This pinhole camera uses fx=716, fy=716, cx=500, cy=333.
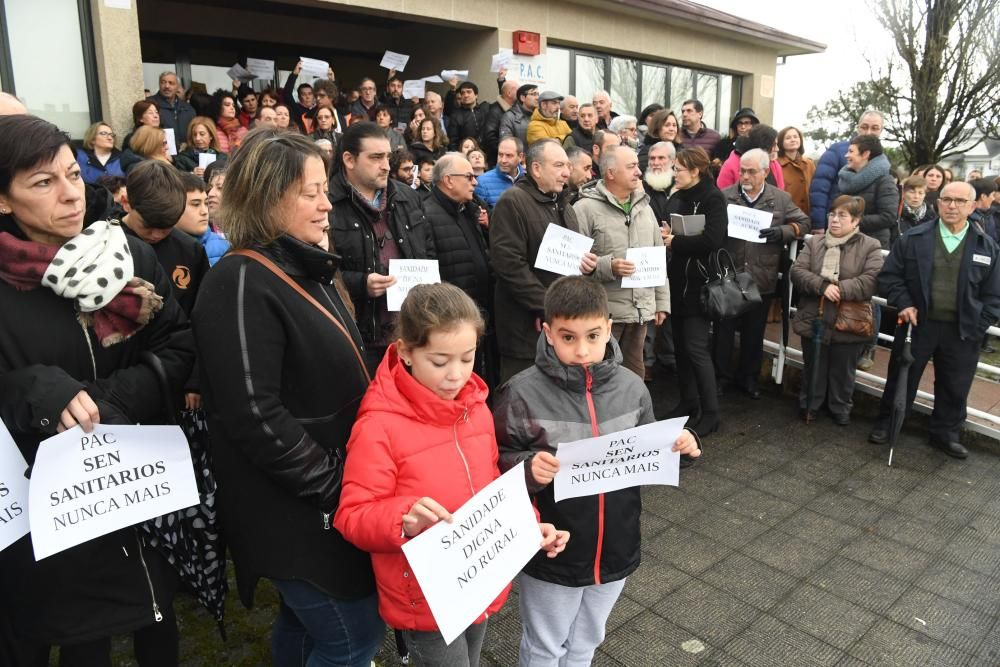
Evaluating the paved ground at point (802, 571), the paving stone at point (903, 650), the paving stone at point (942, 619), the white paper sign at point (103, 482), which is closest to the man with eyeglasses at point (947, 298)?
the paved ground at point (802, 571)

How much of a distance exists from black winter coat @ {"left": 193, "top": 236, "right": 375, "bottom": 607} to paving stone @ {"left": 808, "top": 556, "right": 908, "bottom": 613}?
2.54 meters

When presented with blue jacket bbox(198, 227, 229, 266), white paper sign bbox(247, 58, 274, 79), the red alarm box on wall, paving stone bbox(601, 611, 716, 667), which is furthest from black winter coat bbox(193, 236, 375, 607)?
the red alarm box on wall

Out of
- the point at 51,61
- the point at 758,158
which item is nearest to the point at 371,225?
the point at 758,158

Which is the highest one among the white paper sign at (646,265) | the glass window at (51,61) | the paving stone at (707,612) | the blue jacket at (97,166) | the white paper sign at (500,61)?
the white paper sign at (500,61)

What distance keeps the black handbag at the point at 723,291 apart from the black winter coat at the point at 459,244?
162 centimetres

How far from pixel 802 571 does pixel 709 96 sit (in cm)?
1578

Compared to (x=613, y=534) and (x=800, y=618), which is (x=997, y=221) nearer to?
(x=800, y=618)

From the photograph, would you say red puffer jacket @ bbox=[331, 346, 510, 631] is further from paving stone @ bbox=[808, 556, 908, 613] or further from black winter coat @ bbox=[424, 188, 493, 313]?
black winter coat @ bbox=[424, 188, 493, 313]

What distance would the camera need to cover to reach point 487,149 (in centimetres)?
1010

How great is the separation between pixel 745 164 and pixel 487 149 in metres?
4.76

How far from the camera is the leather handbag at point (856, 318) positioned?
5516 millimetres

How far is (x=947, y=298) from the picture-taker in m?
5.07

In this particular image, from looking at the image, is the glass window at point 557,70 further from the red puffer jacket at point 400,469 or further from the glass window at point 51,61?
the red puffer jacket at point 400,469

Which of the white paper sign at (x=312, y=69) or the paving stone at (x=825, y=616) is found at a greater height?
the white paper sign at (x=312, y=69)
